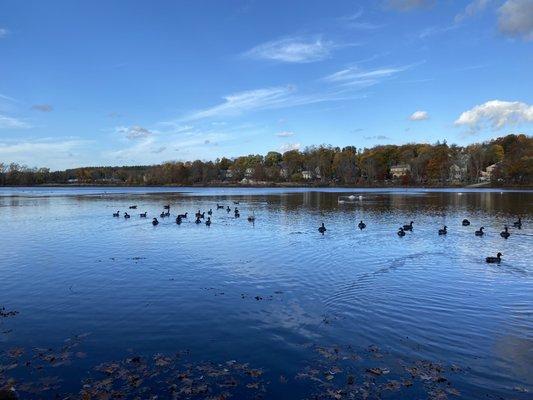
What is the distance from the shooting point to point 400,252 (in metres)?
24.7

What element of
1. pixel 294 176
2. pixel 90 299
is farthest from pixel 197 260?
pixel 294 176

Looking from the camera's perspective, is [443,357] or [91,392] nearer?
[91,392]

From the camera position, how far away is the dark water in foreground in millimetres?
8906

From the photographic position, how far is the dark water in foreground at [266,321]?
8.91 m

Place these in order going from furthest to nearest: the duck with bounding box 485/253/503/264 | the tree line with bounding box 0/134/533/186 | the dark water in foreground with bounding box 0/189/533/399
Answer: the tree line with bounding box 0/134/533/186, the duck with bounding box 485/253/503/264, the dark water in foreground with bounding box 0/189/533/399

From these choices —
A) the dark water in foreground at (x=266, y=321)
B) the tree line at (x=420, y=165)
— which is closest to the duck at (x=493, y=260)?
the dark water in foreground at (x=266, y=321)

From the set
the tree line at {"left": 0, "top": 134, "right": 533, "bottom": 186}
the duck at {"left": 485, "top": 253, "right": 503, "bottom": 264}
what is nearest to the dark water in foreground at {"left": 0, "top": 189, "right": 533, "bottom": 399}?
the duck at {"left": 485, "top": 253, "right": 503, "bottom": 264}

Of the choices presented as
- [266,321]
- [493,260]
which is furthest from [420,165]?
[266,321]

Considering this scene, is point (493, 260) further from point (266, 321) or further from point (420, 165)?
point (420, 165)

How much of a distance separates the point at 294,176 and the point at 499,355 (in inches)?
7110

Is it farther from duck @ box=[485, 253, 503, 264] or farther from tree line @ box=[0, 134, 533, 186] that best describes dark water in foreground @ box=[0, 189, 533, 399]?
tree line @ box=[0, 134, 533, 186]

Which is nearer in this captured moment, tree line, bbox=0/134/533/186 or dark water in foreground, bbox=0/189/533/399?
dark water in foreground, bbox=0/189/533/399

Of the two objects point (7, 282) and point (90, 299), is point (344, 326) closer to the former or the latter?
point (90, 299)

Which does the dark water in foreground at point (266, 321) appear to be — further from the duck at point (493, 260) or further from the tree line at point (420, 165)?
the tree line at point (420, 165)
